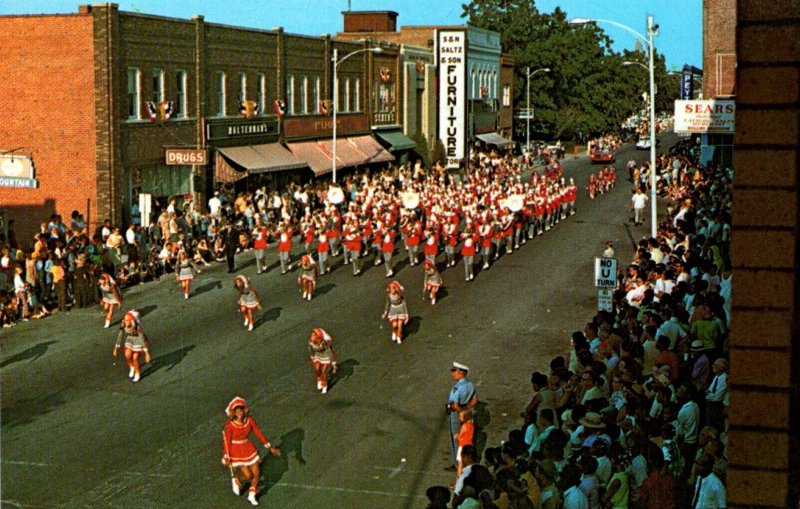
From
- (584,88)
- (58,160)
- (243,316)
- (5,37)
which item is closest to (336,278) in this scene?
(243,316)

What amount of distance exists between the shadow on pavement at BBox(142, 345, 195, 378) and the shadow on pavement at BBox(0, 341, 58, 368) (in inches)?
96.7

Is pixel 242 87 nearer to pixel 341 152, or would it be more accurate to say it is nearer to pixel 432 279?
pixel 341 152

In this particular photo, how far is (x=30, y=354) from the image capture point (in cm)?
2339

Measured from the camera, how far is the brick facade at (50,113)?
36.2 meters

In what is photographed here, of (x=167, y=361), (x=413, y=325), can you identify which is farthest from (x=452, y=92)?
(x=167, y=361)

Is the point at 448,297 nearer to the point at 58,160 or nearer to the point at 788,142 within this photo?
the point at 58,160

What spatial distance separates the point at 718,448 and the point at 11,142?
3058 centimetres

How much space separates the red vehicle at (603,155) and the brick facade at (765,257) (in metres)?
72.0

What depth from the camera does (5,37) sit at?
119 feet

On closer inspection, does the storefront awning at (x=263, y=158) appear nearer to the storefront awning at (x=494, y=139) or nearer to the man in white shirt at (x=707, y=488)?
the storefront awning at (x=494, y=139)

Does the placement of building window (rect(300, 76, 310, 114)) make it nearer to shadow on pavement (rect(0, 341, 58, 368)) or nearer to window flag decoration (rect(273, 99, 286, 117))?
window flag decoration (rect(273, 99, 286, 117))

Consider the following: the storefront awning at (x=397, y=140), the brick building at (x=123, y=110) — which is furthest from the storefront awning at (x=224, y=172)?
the storefront awning at (x=397, y=140)

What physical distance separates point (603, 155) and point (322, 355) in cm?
6020

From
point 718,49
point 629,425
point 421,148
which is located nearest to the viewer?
point 629,425
